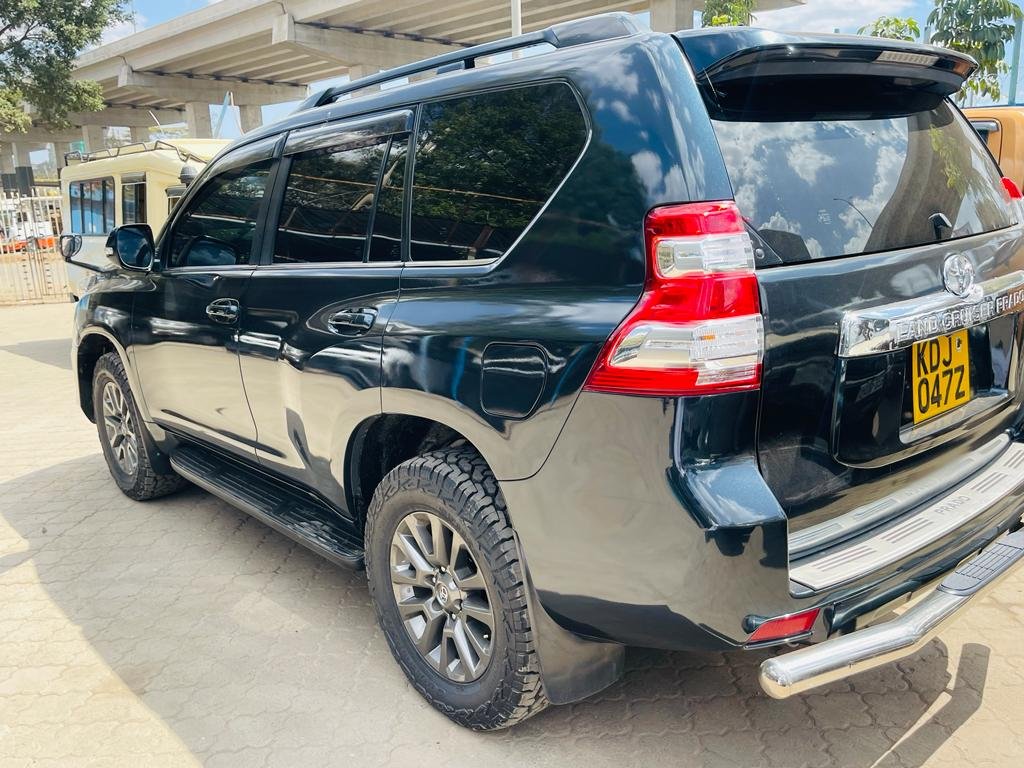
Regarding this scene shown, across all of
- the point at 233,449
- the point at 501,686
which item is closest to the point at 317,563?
the point at 233,449

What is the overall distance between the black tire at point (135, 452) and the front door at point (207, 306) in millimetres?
357

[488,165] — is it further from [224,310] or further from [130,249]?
[130,249]

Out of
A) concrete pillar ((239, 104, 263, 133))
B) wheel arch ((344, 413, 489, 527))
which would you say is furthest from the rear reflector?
concrete pillar ((239, 104, 263, 133))

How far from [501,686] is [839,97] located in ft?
6.02

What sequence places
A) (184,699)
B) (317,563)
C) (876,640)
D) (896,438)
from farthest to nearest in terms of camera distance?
1. (317,563)
2. (184,699)
3. (896,438)
4. (876,640)

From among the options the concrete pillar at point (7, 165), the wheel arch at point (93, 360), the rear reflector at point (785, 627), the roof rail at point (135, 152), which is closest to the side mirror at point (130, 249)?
the wheel arch at point (93, 360)

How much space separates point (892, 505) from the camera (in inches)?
87.5

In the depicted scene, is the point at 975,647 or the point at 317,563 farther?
the point at 317,563

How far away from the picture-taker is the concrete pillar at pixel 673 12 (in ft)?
75.2

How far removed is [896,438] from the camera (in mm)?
2166

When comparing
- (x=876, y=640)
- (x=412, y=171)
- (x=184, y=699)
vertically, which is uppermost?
(x=412, y=171)

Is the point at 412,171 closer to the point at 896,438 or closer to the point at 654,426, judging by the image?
the point at 654,426

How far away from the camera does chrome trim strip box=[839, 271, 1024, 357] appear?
2023 millimetres

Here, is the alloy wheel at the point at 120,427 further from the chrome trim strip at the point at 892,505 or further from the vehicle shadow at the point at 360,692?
the chrome trim strip at the point at 892,505
